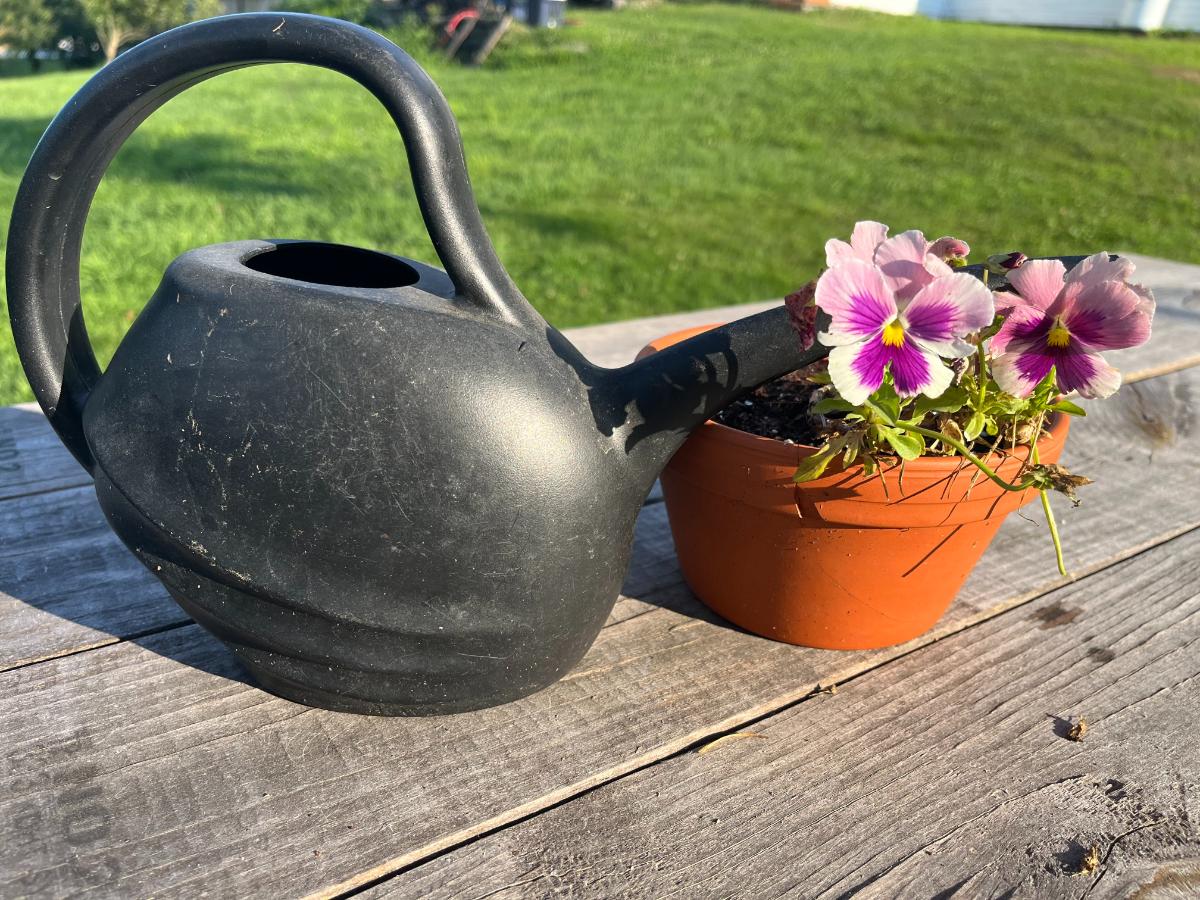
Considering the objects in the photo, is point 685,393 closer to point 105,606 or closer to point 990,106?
point 105,606

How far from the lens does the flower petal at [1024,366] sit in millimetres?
896

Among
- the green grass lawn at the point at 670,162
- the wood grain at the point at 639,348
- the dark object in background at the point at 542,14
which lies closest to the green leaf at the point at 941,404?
the wood grain at the point at 639,348

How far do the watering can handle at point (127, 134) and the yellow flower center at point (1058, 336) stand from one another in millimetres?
458

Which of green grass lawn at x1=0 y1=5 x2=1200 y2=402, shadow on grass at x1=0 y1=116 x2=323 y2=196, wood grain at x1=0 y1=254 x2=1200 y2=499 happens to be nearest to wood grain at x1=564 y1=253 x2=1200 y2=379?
wood grain at x1=0 y1=254 x2=1200 y2=499

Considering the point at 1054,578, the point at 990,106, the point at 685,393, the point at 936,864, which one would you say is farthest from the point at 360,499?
the point at 990,106

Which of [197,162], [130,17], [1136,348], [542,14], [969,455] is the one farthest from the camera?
[130,17]

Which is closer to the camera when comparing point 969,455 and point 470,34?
point 969,455

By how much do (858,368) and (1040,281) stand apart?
0.72 feet

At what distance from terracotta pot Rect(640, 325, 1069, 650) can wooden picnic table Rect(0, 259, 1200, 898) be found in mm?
50

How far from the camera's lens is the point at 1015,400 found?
0.94 m

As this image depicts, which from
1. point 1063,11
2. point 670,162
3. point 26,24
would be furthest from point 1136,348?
point 1063,11

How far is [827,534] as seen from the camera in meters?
0.98

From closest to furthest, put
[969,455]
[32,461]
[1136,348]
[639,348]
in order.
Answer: [969,455] < [32,461] < [639,348] < [1136,348]

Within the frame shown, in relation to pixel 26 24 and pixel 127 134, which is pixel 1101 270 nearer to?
pixel 127 134
